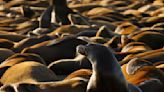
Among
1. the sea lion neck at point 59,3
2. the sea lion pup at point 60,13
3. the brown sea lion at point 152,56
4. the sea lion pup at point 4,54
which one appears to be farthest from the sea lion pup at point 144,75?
the sea lion neck at point 59,3

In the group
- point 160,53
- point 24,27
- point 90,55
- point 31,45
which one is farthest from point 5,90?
point 24,27

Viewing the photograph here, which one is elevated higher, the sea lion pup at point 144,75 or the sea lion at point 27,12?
the sea lion pup at point 144,75

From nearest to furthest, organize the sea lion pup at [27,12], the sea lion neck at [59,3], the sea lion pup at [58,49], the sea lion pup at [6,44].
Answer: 1. the sea lion pup at [58,49]
2. the sea lion pup at [6,44]
3. the sea lion neck at [59,3]
4. the sea lion pup at [27,12]

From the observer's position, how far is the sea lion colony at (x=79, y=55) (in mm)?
5359

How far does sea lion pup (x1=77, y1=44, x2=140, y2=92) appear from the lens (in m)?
5.23

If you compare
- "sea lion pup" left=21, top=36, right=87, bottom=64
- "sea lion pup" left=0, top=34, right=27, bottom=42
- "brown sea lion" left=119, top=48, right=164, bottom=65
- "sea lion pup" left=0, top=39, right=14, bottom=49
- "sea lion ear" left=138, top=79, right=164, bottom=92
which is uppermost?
"sea lion ear" left=138, top=79, right=164, bottom=92

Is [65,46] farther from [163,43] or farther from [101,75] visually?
[101,75]

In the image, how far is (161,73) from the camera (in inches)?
257

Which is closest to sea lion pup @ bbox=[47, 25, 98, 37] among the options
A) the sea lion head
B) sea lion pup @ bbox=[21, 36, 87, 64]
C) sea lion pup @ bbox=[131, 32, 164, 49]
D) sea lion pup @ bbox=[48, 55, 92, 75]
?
sea lion pup @ bbox=[131, 32, 164, 49]

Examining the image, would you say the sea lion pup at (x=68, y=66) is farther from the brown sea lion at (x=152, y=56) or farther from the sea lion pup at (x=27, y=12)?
the sea lion pup at (x=27, y=12)

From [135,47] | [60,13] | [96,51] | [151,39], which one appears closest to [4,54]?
[135,47]

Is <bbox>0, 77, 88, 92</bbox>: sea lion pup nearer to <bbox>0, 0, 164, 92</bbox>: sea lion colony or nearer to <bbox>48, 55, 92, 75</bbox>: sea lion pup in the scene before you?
<bbox>0, 0, 164, 92</bbox>: sea lion colony

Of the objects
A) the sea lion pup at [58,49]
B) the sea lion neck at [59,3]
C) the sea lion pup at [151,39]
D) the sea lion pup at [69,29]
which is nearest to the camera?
the sea lion pup at [58,49]

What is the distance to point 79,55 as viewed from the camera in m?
9.05
